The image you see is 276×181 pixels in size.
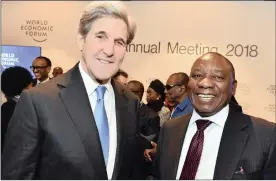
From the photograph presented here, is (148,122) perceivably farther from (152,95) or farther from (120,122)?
(152,95)

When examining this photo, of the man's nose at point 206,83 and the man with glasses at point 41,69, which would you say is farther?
the man with glasses at point 41,69

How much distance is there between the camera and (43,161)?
70.0 inches

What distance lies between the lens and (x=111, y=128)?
1.90m

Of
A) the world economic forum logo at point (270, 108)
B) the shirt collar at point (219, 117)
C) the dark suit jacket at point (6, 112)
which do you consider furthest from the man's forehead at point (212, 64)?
Answer: the world economic forum logo at point (270, 108)

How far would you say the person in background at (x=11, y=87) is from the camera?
3109 millimetres

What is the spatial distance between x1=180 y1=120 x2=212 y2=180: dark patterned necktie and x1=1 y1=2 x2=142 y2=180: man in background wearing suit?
31cm

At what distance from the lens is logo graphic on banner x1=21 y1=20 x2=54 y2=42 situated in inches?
252

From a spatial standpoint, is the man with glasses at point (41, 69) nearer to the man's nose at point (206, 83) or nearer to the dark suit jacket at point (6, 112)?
the dark suit jacket at point (6, 112)

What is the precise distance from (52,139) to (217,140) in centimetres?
76

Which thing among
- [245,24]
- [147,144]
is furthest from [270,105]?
[147,144]

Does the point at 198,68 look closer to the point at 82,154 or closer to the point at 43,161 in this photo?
the point at 82,154

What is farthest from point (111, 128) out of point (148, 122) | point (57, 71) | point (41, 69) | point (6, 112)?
point (57, 71)

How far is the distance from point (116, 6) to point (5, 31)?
5.07 meters

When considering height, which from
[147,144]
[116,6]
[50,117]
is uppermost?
[116,6]
